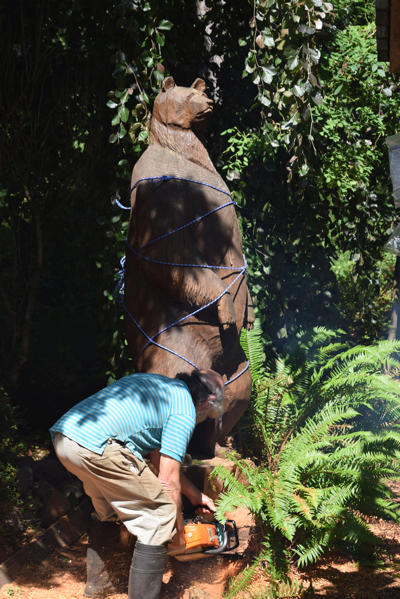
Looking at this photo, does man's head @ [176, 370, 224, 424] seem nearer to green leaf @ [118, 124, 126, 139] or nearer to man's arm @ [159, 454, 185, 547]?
man's arm @ [159, 454, 185, 547]

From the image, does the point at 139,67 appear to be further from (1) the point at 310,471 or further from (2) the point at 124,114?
(1) the point at 310,471

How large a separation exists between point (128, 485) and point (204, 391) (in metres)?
0.64

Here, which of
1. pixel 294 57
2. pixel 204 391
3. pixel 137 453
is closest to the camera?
pixel 137 453

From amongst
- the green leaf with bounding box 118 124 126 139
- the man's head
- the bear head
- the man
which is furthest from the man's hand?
the green leaf with bounding box 118 124 126 139

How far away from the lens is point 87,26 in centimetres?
517

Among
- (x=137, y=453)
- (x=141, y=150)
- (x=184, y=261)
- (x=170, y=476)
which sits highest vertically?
(x=141, y=150)

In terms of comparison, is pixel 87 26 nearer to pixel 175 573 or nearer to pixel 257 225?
pixel 257 225

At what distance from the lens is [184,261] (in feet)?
12.1

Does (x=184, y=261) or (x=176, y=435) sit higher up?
(x=184, y=261)

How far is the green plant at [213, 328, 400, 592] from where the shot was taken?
12.3ft

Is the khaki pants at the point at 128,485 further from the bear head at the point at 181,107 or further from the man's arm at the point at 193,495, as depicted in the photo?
the bear head at the point at 181,107

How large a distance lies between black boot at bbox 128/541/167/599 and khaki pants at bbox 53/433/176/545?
42mm

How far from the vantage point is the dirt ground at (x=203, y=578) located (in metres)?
3.69

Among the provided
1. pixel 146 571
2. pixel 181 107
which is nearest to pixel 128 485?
pixel 146 571
